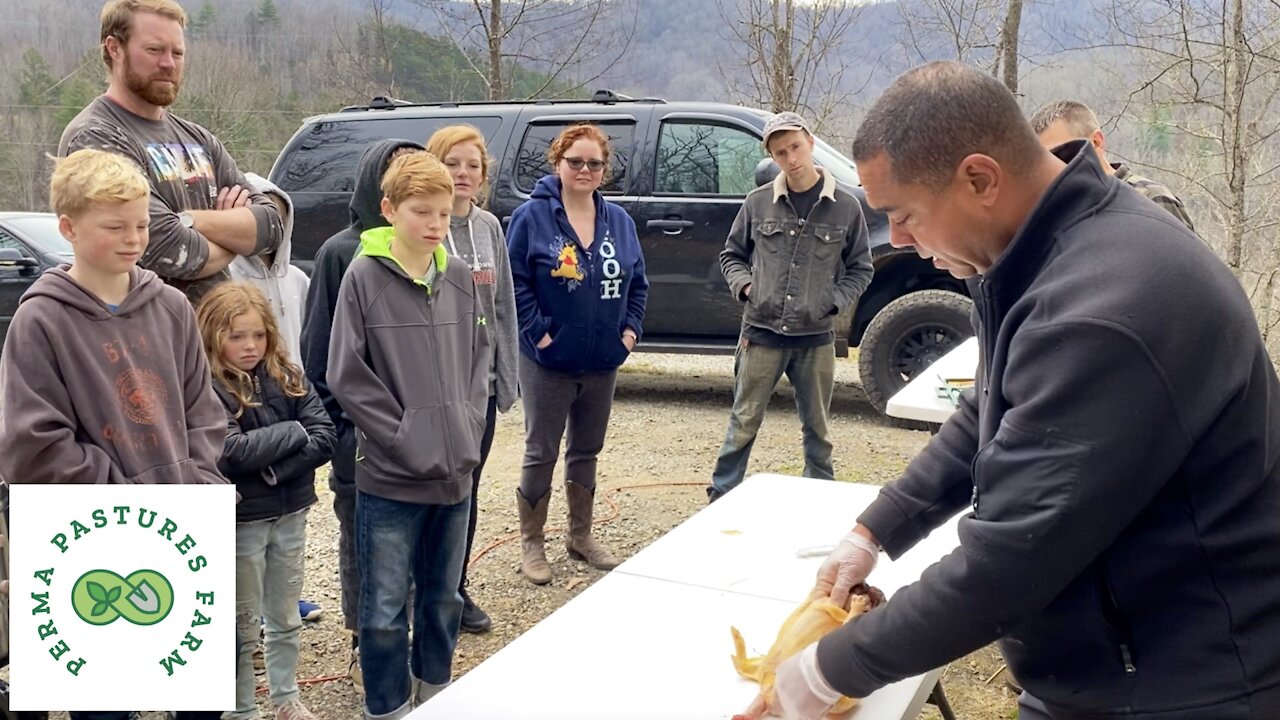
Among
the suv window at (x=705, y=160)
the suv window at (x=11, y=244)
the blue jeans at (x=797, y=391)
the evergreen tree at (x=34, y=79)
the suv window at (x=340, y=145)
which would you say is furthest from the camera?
the evergreen tree at (x=34, y=79)

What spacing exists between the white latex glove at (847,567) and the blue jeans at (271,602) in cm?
192

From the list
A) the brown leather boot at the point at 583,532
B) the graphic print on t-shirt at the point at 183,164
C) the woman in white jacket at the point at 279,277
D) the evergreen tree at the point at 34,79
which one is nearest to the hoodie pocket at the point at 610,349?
the brown leather boot at the point at 583,532

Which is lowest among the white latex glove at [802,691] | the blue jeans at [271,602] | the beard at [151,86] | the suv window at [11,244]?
the suv window at [11,244]

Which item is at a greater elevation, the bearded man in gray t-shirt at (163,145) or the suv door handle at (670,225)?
the bearded man in gray t-shirt at (163,145)

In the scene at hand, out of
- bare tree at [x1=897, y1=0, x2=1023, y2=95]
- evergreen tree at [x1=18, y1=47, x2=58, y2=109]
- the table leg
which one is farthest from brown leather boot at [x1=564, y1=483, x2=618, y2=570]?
evergreen tree at [x1=18, y1=47, x2=58, y2=109]

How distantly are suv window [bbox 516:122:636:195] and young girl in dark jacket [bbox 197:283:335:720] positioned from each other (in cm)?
447

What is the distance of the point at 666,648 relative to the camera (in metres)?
2.11

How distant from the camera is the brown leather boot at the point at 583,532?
4.79m

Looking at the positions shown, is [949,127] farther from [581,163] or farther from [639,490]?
[639,490]

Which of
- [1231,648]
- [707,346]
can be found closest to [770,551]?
[1231,648]

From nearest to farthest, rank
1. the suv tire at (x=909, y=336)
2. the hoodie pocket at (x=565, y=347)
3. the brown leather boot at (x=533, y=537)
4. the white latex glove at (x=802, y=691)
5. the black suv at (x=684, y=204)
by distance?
the white latex glove at (x=802, y=691) < the hoodie pocket at (x=565, y=347) < the brown leather boot at (x=533, y=537) < the suv tire at (x=909, y=336) < the black suv at (x=684, y=204)

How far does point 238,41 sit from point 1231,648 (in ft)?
107

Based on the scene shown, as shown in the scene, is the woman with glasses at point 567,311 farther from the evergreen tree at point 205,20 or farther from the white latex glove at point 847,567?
the evergreen tree at point 205,20

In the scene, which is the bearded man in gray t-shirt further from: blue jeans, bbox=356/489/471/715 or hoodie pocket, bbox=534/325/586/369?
hoodie pocket, bbox=534/325/586/369
